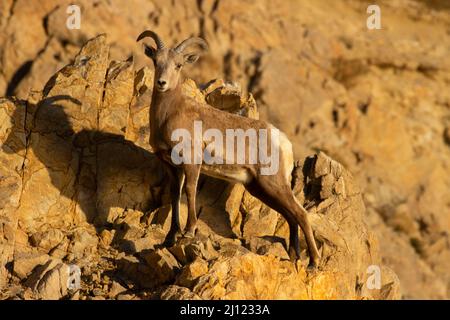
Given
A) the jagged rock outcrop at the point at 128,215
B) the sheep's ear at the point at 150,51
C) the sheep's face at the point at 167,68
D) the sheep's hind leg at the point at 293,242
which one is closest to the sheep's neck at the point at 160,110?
the sheep's face at the point at 167,68

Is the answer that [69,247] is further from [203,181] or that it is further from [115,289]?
[203,181]

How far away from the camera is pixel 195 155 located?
46.0 ft

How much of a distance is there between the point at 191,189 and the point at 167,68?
1972 mm

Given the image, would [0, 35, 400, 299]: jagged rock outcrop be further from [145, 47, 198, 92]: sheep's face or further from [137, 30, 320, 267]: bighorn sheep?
[145, 47, 198, 92]: sheep's face

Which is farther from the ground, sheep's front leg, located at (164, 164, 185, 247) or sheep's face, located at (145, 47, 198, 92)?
sheep's face, located at (145, 47, 198, 92)

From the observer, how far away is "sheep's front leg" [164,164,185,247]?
553 inches

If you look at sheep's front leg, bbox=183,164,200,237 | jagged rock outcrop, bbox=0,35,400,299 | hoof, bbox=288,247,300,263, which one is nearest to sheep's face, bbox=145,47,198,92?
sheep's front leg, bbox=183,164,200,237

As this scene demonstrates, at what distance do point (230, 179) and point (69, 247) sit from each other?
2823mm

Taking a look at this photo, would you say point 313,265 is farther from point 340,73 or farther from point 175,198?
point 340,73

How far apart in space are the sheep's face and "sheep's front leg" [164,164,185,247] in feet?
4.48

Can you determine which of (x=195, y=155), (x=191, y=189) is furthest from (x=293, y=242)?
(x=195, y=155)

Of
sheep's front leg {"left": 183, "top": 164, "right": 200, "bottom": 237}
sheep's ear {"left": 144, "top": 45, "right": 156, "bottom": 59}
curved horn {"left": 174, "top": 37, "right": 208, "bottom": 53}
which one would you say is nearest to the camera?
sheep's front leg {"left": 183, "top": 164, "right": 200, "bottom": 237}

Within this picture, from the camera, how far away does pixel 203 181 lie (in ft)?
50.8
